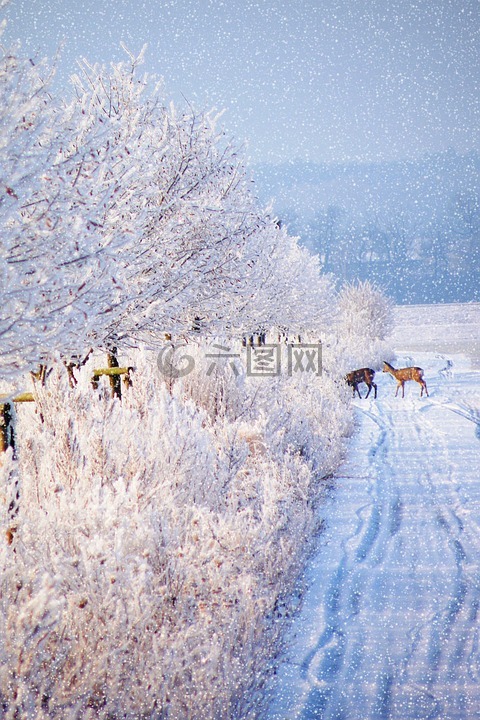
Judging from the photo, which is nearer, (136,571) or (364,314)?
(136,571)

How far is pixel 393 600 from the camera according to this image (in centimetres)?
404

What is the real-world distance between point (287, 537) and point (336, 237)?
155 meters

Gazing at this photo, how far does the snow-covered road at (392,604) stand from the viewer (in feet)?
9.70

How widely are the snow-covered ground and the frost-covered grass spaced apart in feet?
0.81

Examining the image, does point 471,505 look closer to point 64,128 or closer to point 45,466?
point 45,466

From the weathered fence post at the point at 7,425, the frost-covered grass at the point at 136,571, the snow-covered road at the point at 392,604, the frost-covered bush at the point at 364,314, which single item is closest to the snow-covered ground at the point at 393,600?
the snow-covered road at the point at 392,604

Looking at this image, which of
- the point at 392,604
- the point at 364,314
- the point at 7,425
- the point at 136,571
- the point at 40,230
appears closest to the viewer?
the point at 40,230

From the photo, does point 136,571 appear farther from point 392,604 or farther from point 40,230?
point 40,230

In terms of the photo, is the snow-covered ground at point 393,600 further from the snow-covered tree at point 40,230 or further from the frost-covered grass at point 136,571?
the snow-covered tree at point 40,230

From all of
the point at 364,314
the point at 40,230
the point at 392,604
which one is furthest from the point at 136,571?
the point at 364,314

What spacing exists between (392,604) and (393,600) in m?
0.06

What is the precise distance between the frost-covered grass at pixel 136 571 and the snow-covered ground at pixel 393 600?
0.81 ft

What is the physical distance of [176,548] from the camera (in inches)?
149

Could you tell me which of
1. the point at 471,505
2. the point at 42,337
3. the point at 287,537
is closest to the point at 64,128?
the point at 42,337
